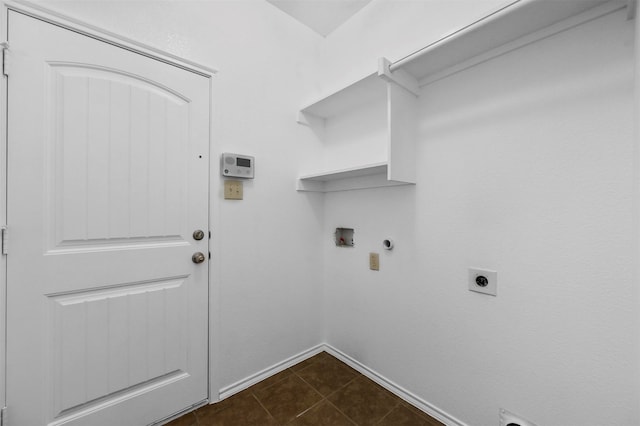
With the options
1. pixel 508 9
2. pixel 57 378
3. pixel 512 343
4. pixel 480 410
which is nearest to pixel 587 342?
pixel 512 343

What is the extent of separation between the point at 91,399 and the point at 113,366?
0.50 ft

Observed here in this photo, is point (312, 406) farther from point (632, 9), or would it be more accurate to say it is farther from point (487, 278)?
point (632, 9)

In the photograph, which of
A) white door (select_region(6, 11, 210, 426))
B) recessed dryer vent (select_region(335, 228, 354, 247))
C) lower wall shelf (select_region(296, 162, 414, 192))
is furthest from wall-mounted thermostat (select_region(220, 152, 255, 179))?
recessed dryer vent (select_region(335, 228, 354, 247))

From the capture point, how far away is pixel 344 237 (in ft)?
6.54

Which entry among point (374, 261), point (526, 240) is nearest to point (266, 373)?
point (374, 261)

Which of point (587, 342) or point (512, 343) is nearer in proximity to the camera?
point (587, 342)

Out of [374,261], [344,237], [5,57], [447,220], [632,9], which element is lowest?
[374,261]

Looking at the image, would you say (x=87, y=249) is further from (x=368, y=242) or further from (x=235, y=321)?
(x=368, y=242)

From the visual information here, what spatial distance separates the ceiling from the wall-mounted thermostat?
1.16 metres

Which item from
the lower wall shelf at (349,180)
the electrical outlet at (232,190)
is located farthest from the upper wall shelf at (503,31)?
the electrical outlet at (232,190)

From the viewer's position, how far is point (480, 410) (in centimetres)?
125

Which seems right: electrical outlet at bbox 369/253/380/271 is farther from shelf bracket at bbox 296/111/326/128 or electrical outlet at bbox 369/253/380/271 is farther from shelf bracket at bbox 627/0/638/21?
shelf bracket at bbox 627/0/638/21

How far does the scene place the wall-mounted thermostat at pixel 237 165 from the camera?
60.3 inches

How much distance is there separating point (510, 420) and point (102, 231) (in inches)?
83.1
